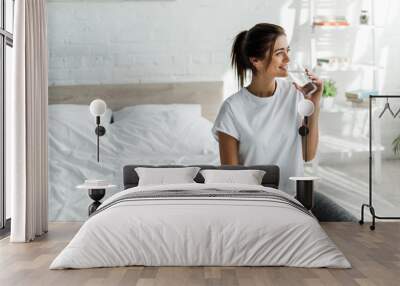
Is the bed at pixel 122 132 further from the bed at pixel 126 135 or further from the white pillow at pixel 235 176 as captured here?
the white pillow at pixel 235 176

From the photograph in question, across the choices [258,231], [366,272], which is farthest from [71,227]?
[366,272]

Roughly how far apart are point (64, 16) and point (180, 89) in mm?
1568

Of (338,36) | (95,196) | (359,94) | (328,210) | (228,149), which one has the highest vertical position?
(338,36)

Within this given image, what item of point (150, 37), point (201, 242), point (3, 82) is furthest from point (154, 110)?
point (201, 242)

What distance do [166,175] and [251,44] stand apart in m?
1.81

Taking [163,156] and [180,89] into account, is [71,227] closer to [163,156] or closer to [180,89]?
[163,156]

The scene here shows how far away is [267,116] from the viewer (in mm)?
6750

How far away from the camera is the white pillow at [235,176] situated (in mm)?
6066

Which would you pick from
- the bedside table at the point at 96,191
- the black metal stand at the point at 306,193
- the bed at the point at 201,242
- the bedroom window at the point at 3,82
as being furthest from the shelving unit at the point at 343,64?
the bedroom window at the point at 3,82

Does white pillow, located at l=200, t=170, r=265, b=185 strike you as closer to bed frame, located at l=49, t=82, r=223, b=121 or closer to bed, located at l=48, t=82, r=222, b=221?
bed, located at l=48, t=82, r=222, b=221

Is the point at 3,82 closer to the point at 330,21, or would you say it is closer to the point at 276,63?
the point at 276,63

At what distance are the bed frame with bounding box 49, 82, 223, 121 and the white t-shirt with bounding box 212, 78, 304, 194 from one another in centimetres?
29

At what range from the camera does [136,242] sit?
4254 millimetres

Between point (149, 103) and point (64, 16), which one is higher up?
point (64, 16)
